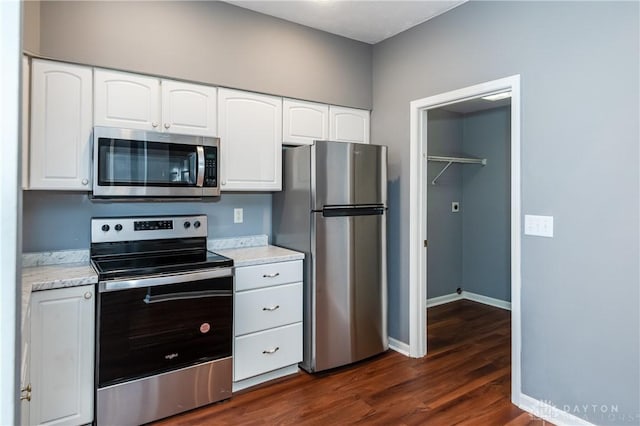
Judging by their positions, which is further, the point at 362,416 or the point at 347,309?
the point at 347,309

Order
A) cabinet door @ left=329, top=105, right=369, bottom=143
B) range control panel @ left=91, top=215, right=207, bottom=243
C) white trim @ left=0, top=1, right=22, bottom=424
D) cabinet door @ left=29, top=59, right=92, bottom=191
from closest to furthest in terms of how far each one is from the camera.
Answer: white trim @ left=0, top=1, right=22, bottom=424, cabinet door @ left=29, top=59, right=92, bottom=191, range control panel @ left=91, top=215, right=207, bottom=243, cabinet door @ left=329, top=105, right=369, bottom=143

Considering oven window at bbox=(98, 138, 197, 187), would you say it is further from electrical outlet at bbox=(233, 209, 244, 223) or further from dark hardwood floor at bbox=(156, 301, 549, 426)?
dark hardwood floor at bbox=(156, 301, 549, 426)

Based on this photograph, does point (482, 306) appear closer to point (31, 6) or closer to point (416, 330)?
point (416, 330)

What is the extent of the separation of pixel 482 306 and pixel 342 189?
284cm

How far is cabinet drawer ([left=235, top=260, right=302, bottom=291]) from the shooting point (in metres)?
2.53

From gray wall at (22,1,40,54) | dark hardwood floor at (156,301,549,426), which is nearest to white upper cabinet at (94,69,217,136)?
gray wall at (22,1,40,54)

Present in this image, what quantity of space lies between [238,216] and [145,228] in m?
0.73

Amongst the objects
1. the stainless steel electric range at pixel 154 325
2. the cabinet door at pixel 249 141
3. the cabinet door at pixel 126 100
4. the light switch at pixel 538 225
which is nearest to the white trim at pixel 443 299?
the light switch at pixel 538 225

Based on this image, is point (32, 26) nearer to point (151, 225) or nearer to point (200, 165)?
point (200, 165)

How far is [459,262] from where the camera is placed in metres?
4.89

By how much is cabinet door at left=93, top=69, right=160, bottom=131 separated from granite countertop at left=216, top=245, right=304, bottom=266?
1.01 metres

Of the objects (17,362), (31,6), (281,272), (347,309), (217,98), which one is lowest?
(347,309)

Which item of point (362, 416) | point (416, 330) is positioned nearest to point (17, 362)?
point (362, 416)

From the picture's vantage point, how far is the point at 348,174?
2.84m
